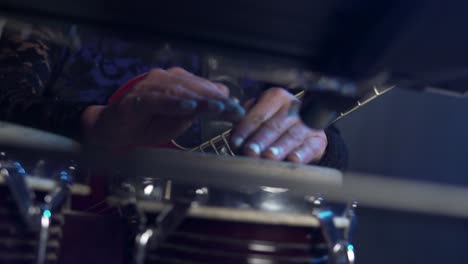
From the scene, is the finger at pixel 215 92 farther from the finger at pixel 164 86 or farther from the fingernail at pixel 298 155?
the fingernail at pixel 298 155

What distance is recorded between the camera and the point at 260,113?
0.83 metres

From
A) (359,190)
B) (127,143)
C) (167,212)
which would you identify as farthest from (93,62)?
(359,190)

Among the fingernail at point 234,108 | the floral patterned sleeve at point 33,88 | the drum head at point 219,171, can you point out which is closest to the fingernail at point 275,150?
the drum head at point 219,171

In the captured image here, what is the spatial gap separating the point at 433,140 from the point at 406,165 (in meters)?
0.12

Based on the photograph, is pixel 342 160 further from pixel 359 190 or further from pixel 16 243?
pixel 16 243

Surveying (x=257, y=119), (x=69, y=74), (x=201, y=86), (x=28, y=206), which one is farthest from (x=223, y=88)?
(x=69, y=74)

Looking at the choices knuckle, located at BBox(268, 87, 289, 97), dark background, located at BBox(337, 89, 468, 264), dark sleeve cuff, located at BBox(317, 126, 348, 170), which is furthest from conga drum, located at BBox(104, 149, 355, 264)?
dark background, located at BBox(337, 89, 468, 264)

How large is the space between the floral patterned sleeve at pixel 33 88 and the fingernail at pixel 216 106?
0.30m

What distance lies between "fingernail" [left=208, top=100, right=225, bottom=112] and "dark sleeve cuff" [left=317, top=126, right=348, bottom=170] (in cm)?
50

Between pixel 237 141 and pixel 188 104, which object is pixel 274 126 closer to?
pixel 237 141

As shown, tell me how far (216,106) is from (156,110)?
0.15 m

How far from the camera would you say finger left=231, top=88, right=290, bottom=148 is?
2.44 ft

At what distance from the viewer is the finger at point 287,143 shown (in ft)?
2.58

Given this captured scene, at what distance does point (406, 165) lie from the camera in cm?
169
